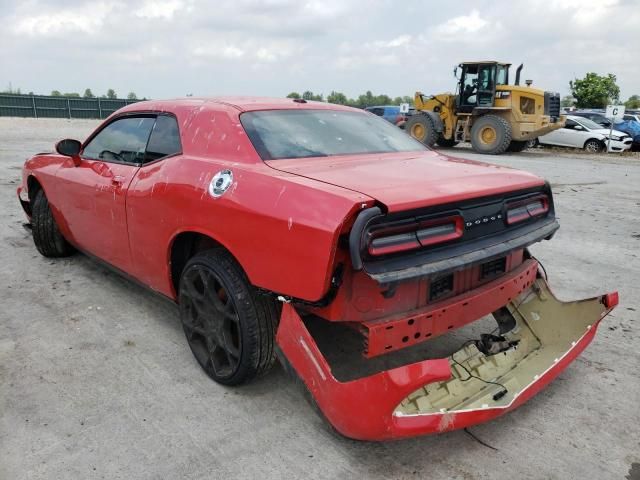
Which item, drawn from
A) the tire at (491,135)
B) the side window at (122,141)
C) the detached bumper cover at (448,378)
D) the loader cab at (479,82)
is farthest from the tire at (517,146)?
the side window at (122,141)

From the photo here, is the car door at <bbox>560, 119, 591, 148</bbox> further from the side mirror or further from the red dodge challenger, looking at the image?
the side mirror

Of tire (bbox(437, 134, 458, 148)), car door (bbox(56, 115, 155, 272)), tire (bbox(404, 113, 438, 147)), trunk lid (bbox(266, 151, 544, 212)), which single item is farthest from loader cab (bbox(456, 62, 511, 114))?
car door (bbox(56, 115, 155, 272))

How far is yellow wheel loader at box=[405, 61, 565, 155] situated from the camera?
15508 mm

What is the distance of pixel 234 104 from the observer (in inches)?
122

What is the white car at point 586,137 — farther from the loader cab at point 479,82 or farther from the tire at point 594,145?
the loader cab at point 479,82

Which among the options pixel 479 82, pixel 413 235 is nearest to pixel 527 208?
pixel 413 235

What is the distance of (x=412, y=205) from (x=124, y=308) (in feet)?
8.23

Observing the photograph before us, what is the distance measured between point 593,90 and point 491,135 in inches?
1080

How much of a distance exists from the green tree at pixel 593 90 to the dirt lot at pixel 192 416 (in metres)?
39.3

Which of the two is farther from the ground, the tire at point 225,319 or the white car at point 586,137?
the white car at point 586,137

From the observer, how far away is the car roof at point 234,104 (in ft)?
10.2

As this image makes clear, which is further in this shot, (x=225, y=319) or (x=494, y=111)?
(x=494, y=111)

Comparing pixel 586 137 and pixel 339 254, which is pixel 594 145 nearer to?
pixel 586 137

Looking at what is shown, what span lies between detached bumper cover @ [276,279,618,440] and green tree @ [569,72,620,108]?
40.5 meters
